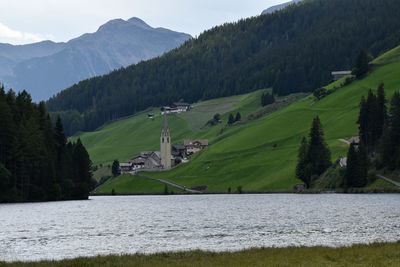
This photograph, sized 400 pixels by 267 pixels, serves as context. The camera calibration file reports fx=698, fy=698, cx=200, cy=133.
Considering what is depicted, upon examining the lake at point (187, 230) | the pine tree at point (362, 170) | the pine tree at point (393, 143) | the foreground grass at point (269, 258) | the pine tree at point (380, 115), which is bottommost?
the lake at point (187, 230)

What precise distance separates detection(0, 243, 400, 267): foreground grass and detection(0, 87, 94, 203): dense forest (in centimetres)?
8678

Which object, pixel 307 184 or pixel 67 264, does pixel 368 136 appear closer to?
pixel 307 184

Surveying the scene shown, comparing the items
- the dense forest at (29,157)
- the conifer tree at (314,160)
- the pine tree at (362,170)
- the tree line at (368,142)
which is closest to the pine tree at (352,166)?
the pine tree at (362,170)

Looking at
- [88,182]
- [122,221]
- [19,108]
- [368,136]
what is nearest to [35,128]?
[19,108]

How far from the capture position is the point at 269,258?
45.6m

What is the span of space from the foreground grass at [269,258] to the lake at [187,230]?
7621mm

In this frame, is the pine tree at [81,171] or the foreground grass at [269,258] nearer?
the foreground grass at [269,258]

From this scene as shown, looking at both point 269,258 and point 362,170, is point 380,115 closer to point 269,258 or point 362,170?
point 362,170

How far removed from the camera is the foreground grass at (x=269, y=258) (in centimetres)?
4300

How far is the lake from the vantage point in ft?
196

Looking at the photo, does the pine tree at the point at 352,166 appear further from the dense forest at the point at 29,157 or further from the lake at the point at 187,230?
the dense forest at the point at 29,157

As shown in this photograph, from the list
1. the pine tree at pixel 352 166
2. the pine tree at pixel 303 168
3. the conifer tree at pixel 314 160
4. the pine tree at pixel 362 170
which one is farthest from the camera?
the pine tree at pixel 303 168

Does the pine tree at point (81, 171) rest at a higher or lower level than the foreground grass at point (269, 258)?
higher

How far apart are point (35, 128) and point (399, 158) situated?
8007cm
